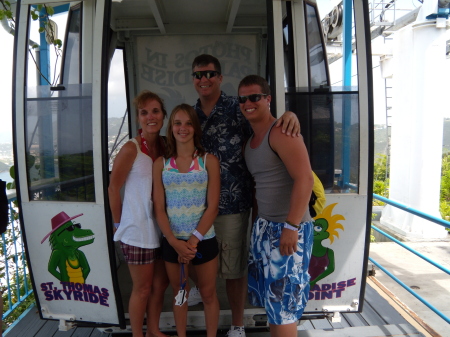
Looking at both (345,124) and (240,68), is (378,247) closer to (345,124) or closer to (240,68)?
(240,68)

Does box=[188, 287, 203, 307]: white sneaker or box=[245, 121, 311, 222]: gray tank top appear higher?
box=[245, 121, 311, 222]: gray tank top

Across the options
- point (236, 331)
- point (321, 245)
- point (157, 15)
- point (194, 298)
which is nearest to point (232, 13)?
point (157, 15)

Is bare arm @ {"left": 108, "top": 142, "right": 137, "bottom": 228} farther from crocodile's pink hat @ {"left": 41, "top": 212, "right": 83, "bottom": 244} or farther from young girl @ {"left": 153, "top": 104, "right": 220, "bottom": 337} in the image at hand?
crocodile's pink hat @ {"left": 41, "top": 212, "right": 83, "bottom": 244}

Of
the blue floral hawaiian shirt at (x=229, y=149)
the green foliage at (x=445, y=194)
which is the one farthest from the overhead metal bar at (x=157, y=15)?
the green foliage at (x=445, y=194)

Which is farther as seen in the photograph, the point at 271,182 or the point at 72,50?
the point at 72,50

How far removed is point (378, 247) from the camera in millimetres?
8219

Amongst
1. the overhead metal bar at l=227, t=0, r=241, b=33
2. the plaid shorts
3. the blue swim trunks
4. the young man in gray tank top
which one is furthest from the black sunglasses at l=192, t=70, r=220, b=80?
the overhead metal bar at l=227, t=0, r=241, b=33

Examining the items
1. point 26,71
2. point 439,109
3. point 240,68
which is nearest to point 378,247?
point 439,109

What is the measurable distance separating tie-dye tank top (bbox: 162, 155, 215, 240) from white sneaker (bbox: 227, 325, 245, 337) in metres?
0.83

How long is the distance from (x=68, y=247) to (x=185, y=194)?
2.98 feet

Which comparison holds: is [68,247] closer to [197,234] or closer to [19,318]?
[197,234]

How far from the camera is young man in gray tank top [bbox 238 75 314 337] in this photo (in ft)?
6.58

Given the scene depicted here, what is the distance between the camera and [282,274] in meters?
2.05

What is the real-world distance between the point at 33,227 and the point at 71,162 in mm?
505
